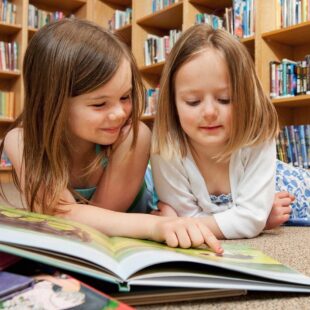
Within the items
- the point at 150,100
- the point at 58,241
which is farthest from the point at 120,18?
the point at 58,241

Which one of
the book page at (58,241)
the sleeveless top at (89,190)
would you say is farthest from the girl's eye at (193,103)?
the book page at (58,241)

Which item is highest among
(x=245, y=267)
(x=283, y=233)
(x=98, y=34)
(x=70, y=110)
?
(x=98, y=34)

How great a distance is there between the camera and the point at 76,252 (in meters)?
0.39

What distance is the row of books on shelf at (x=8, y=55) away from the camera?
334cm

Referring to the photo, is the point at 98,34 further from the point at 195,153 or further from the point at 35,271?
the point at 35,271

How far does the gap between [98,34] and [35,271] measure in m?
0.63

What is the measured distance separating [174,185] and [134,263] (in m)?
0.58

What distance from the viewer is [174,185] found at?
986 millimetres

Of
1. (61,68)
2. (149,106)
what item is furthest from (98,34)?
(149,106)

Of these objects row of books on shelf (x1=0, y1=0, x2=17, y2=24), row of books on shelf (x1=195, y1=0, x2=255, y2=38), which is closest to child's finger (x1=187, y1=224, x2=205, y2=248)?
row of books on shelf (x1=195, y1=0, x2=255, y2=38)

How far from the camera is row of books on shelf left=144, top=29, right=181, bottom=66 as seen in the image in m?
3.11

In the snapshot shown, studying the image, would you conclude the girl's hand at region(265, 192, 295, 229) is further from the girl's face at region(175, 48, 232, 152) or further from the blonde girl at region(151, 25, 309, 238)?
the girl's face at region(175, 48, 232, 152)

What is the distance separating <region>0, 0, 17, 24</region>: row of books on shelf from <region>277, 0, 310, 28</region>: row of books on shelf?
2.17 metres

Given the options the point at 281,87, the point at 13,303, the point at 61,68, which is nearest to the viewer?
the point at 13,303
